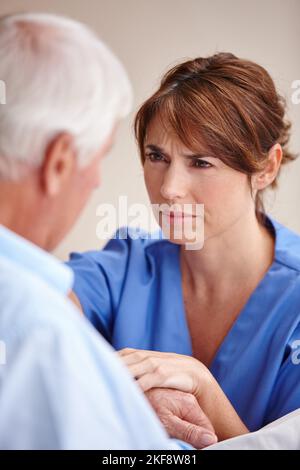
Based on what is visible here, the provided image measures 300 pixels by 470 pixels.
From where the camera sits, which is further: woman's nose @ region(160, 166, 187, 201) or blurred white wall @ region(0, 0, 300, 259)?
blurred white wall @ region(0, 0, 300, 259)

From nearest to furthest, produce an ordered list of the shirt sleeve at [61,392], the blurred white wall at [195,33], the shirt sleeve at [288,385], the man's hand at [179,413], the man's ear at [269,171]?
the shirt sleeve at [61,392] → the man's hand at [179,413] → the shirt sleeve at [288,385] → the man's ear at [269,171] → the blurred white wall at [195,33]

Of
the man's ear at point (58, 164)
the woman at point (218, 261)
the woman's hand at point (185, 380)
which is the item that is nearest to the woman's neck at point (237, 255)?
the woman at point (218, 261)

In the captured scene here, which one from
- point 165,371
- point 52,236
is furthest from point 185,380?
point 52,236

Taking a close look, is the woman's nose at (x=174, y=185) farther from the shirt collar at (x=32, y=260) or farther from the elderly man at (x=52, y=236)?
the shirt collar at (x=32, y=260)

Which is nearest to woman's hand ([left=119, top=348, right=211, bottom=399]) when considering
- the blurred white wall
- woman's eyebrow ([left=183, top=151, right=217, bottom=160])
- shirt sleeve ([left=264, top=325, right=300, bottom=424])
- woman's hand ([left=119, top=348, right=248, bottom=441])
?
woman's hand ([left=119, top=348, right=248, bottom=441])

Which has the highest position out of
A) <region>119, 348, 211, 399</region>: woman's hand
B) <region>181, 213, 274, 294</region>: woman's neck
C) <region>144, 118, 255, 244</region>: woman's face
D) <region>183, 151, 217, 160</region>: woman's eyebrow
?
<region>183, 151, 217, 160</region>: woman's eyebrow

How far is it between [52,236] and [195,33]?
2.26 meters

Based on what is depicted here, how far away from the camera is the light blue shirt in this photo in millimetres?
642

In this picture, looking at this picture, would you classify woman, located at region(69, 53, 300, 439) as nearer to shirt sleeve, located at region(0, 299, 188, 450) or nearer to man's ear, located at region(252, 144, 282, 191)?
man's ear, located at region(252, 144, 282, 191)

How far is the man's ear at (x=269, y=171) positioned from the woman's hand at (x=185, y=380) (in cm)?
47

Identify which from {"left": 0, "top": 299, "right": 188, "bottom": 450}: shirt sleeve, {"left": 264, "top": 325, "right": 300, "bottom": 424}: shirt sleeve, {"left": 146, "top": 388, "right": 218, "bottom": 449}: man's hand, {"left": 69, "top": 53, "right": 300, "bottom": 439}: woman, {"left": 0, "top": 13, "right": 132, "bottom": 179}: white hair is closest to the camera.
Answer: {"left": 0, "top": 299, "right": 188, "bottom": 450}: shirt sleeve

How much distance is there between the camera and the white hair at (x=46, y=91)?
762 mm

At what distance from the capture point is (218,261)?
5.31ft
